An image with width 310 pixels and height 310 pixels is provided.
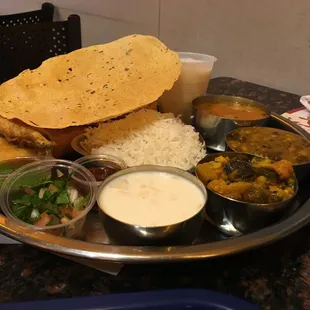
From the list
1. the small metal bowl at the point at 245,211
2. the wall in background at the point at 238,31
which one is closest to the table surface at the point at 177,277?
the small metal bowl at the point at 245,211

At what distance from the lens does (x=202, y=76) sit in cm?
145

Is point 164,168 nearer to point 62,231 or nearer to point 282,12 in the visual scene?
point 62,231

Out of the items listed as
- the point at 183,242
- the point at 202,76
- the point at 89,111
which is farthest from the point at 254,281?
the point at 202,76

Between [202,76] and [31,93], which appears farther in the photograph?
[202,76]

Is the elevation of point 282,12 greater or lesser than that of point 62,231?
greater

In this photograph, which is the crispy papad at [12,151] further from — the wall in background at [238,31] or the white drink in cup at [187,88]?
the wall in background at [238,31]

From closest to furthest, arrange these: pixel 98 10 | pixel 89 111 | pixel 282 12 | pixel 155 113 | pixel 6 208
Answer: pixel 6 208 → pixel 89 111 → pixel 155 113 → pixel 282 12 → pixel 98 10

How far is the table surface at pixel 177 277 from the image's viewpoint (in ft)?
2.65

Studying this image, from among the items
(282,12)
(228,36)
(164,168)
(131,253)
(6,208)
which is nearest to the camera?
(131,253)

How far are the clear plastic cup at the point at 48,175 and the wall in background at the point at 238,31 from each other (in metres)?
1.31

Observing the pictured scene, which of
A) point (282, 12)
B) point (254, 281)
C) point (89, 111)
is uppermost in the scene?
point (282, 12)

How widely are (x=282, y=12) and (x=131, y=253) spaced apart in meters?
1.50

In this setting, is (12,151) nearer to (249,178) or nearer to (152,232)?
(152,232)

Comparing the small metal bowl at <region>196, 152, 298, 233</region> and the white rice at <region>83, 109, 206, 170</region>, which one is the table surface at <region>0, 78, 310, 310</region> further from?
the white rice at <region>83, 109, 206, 170</region>
